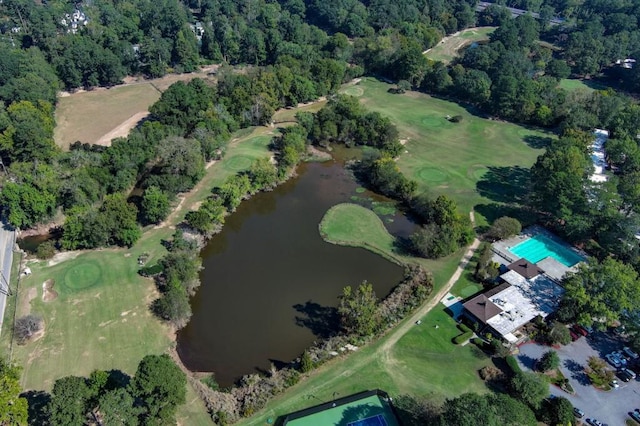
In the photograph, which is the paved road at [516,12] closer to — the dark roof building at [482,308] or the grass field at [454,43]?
the grass field at [454,43]

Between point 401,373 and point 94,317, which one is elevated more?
point 94,317

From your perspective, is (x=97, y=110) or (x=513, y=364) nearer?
(x=513, y=364)

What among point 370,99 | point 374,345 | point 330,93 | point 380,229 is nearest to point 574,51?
point 370,99

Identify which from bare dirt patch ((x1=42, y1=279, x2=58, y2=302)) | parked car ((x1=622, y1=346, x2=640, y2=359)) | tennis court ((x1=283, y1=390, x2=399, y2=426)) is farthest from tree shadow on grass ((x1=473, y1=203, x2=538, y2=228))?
bare dirt patch ((x1=42, y1=279, x2=58, y2=302))

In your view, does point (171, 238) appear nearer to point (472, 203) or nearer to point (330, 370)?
point (330, 370)

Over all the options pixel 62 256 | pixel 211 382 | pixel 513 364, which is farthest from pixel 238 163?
pixel 513 364

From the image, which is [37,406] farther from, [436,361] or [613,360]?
[613,360]

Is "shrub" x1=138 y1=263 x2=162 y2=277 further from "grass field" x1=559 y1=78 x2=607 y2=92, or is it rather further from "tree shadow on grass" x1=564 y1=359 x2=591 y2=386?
"grass field" x1=559 y1=78 x2=607 y2=92

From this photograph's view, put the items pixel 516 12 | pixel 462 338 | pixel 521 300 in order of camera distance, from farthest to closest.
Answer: pixel 516 12 → pixel 521 300 → pixel 462 338
